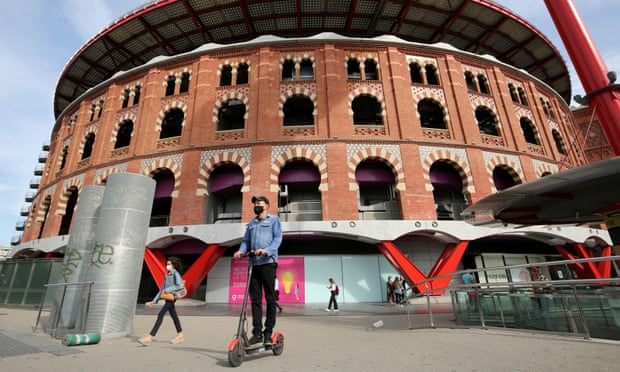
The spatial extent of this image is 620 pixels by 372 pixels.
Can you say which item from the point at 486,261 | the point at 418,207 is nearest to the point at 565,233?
the point at 486,261

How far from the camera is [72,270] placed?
6.84 metres

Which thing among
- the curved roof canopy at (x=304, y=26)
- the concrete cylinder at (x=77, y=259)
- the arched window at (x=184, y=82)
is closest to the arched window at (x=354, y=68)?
the curved roof canopy at (x=304, y=26)

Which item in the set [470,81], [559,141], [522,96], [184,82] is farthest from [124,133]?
[559,141]

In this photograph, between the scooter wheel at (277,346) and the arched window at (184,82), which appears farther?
the arched window at (184,82)

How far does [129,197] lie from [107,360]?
3715 mm

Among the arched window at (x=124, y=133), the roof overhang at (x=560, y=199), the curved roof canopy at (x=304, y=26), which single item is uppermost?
the curved roof canopy at (x=304, y=26)

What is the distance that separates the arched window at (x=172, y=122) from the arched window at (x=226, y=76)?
126 inches

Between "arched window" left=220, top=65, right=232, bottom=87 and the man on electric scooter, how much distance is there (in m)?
15.7

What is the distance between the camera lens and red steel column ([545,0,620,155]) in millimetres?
7602

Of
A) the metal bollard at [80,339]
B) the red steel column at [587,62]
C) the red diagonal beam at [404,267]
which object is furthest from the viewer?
the red diagonal beam at [404,267]

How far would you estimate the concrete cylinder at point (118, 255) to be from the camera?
5.31m

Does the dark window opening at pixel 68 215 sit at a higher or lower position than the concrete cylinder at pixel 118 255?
higher

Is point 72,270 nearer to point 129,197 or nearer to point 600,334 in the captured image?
point 129,197

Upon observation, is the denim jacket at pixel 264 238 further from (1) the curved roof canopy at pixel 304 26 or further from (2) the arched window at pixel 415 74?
(1) the curved roof canopy at pixel 304 26
